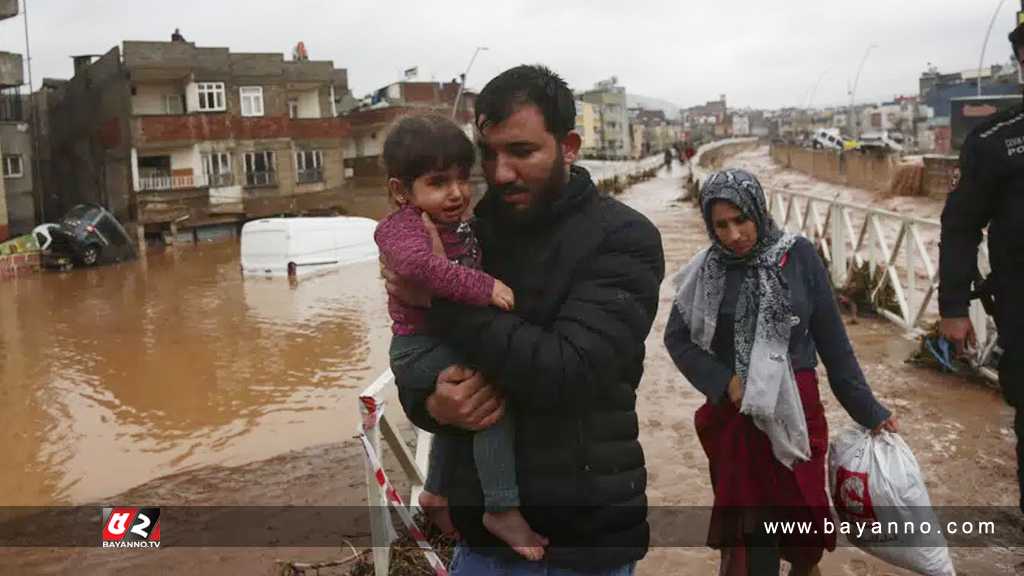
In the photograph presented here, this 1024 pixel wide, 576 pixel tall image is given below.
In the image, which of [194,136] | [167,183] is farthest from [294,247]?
[194,136]

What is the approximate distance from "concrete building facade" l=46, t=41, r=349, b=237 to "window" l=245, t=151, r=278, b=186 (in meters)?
0.05

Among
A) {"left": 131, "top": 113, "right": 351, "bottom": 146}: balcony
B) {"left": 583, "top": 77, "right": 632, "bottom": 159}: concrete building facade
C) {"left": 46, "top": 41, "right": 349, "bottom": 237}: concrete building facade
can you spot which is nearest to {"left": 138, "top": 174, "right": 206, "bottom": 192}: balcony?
{"left": 46, "top": 41, "right": 349, "bottom": 237}: concrete building facade

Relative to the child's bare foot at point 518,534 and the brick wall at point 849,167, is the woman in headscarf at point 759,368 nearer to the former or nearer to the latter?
the child's bare foot at point 518,534

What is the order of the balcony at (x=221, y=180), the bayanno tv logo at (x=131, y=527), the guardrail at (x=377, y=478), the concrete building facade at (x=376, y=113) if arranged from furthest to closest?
the concrete building facade at (x=376, y=113) → the balcony at (x=221, y=180) → the bayanno tv logo at (x=131, y=527) → the guardrail at (x=377, y=478)

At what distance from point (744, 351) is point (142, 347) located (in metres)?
12.1

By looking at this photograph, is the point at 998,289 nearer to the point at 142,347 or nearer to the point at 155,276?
the point at 142,347

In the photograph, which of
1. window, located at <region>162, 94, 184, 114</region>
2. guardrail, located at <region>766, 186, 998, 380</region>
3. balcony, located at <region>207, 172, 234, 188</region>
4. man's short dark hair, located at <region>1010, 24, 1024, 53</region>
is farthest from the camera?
window, located at <region>162, 94, 184, 114</region>

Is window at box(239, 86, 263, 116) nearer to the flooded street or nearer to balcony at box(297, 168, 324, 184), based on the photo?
balcony at box(297, 168, 324, 184)

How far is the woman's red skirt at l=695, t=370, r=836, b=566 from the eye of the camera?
295 centimetres

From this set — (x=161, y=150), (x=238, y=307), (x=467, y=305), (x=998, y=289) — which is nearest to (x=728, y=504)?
(x=998, y=289)

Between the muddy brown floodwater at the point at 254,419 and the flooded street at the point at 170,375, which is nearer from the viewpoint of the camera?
the muddy brown floodwater at the point at 254,419

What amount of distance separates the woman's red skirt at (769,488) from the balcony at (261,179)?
34760mm

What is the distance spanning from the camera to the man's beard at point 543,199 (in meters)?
1.78

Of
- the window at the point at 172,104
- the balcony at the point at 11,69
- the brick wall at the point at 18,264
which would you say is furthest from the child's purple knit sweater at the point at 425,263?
the window at the point at 172,104
